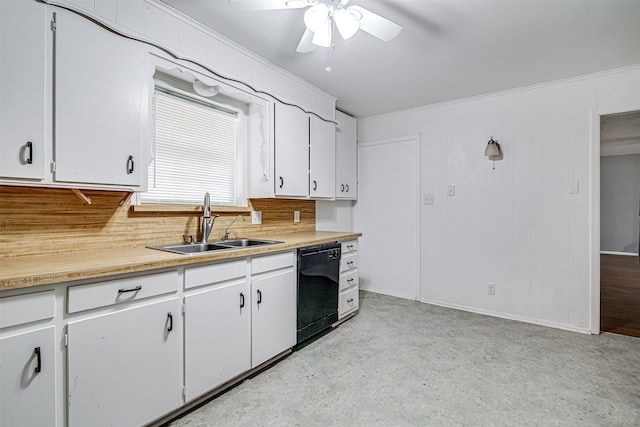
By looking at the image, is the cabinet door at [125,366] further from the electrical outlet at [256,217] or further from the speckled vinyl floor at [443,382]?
the electrical outlet at [256,217]

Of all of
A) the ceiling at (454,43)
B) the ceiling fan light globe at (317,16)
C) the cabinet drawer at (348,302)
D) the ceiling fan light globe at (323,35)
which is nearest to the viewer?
the ceiling fan light globe at (317,16)

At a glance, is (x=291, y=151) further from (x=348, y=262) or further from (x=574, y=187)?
(x=574, y=187)

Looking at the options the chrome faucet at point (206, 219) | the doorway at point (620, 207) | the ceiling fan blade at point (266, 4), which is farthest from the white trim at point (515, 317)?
the ceiling fan blade at point (266, 4)

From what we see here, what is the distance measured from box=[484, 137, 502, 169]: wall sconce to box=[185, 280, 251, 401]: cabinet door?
9.24 ft

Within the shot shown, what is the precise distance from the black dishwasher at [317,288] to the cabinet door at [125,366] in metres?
1.06

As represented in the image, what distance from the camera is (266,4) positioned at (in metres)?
1.73

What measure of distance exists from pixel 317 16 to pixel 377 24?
1.18 ft

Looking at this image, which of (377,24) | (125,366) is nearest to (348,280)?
(125,366)

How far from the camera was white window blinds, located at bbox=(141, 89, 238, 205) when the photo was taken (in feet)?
7.68

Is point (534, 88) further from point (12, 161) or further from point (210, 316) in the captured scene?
point (12, 161)

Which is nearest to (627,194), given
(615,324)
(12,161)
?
(615,324)

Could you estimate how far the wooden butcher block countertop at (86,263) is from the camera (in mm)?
1220

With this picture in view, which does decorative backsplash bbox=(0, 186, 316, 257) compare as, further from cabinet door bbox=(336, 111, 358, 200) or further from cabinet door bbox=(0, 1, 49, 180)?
cabinet door bbox=(336, 111, 358, 200)

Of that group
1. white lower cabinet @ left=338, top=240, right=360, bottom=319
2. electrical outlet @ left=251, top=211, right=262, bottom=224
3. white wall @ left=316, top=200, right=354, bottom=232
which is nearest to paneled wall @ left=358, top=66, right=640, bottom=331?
white wall @ left=316, top=200, right=354, bottom=232
